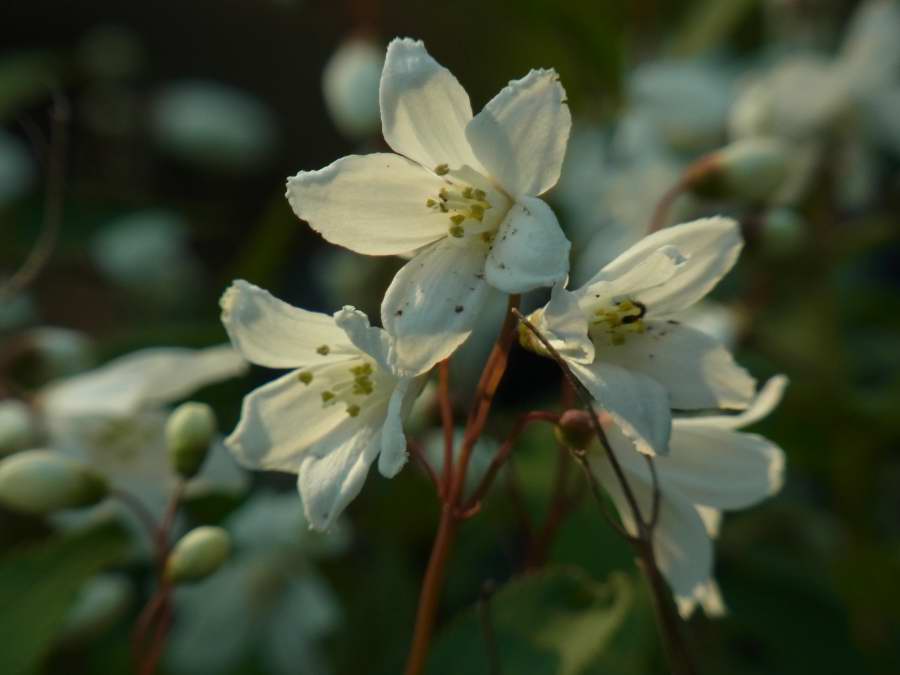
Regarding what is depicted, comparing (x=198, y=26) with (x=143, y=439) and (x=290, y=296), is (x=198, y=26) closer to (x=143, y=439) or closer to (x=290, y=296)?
(x=290, y=296)

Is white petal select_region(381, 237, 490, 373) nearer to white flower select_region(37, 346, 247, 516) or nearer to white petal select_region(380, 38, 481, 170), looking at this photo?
white petal select_region(380, 38, 481, 170)

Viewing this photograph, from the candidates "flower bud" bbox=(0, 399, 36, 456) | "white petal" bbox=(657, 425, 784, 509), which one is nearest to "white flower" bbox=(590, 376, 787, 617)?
"white petal" bbox=(657, 425, 784, 509)

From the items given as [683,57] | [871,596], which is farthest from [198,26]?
[871,596]

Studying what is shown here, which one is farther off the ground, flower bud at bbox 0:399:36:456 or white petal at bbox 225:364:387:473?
white petal at bbox 225:364:387:473

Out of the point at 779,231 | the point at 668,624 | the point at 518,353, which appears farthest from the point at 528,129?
the point at 518,353

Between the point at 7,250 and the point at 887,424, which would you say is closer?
the point at 887,424

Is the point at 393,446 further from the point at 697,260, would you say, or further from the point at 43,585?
the point at 43,585
